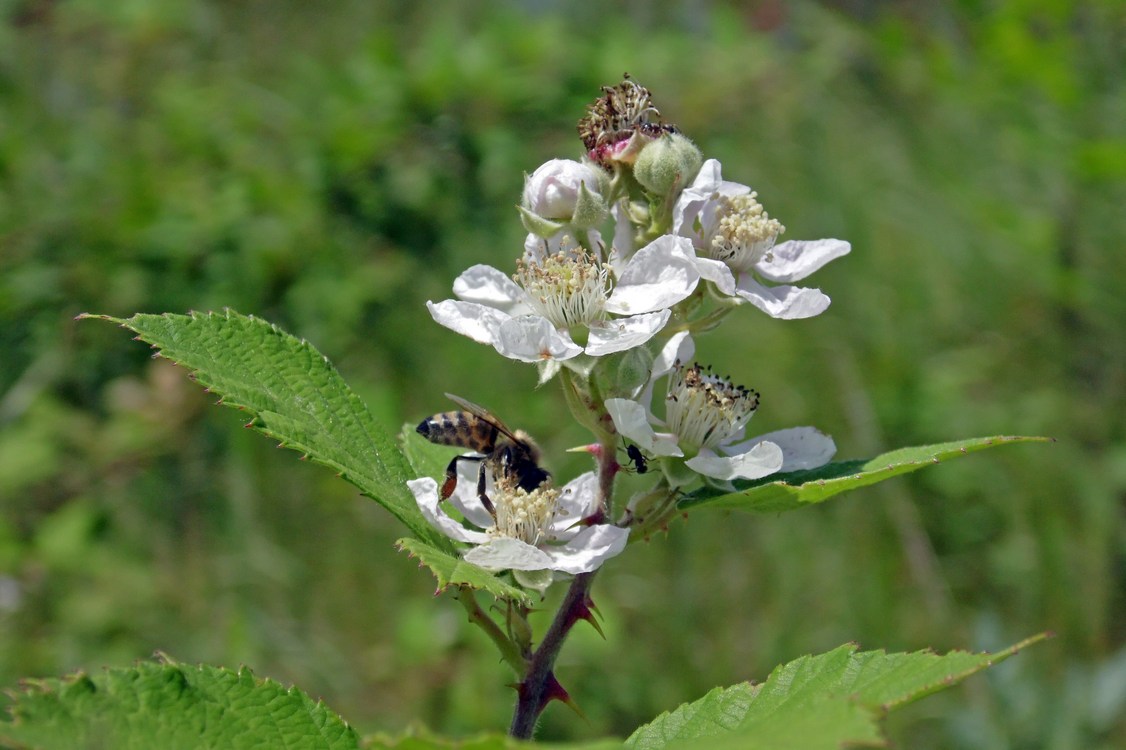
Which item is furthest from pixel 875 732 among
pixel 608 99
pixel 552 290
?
pixel 608 99

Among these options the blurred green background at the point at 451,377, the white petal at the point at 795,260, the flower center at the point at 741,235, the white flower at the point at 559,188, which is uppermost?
the white flower at the point at 559,188

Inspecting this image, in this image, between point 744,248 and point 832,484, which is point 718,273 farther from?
point 832,484

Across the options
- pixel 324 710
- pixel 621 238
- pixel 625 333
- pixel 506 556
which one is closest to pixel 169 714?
pixel 324 710

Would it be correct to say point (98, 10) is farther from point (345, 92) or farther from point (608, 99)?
point (608, 99)

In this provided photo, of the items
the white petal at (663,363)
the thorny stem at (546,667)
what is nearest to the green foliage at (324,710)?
the thorny stem at (546,667)

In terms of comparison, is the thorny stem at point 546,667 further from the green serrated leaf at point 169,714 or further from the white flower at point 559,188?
the white flower at point 559,188

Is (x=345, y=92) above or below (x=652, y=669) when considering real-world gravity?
above

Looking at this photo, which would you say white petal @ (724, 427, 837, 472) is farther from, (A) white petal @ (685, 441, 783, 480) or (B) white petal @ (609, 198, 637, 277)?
(B) white petal @ (609, 198, 637, 277)

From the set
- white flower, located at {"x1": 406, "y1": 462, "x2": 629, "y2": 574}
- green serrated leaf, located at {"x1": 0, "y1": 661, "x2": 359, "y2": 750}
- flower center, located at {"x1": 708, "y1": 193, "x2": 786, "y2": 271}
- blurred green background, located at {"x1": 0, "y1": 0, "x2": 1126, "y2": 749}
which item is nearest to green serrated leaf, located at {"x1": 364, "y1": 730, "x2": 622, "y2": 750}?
green serrated leaf, located at {"x1": 0, "y1": 661, "x2": 359, "y2": 750}
